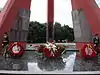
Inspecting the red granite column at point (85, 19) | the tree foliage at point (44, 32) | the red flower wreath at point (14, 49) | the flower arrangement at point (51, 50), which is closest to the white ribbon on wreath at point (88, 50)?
the flower arrangement at point (51, 50)

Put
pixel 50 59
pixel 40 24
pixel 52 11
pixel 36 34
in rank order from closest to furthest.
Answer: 1. pixel 50 59
2. pixel 52 11
3. pixel 36 34
4. pixel 40 24

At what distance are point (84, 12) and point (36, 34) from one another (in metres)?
18.3

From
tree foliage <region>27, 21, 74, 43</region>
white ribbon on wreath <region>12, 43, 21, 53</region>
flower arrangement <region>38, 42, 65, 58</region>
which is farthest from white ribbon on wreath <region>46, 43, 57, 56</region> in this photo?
tree foliage <region>27, 21, 74, 43</region>

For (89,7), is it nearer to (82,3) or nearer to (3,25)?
(82,3)

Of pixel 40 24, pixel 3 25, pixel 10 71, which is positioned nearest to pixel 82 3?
pixel 3 25

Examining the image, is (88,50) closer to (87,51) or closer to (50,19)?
(87,51)

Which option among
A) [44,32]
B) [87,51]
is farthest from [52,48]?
[44,32]

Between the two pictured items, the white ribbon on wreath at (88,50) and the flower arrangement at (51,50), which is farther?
the white ribbon on wreath at (88,50)

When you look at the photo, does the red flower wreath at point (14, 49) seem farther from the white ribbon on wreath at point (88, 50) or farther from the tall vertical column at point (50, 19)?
the tall vertical column at point (50, 19)

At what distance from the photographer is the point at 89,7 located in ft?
24.2

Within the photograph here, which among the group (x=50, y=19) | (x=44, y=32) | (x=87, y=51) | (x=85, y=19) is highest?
(x=44, y=32)

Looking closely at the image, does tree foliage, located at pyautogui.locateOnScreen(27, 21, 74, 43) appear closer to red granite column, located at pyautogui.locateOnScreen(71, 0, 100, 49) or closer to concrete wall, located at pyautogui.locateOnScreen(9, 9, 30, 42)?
concrete wall, located at pyautogui.locateOnScreen(9, 9, 30, 42)

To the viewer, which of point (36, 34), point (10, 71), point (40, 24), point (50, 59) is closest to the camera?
point (10, 71)

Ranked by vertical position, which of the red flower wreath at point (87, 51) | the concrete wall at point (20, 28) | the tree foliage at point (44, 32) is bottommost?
the red flower wreath at point (87, 51)
